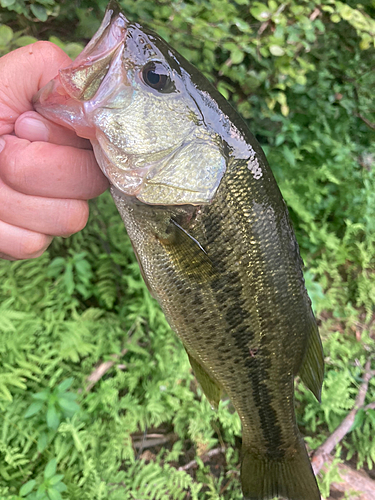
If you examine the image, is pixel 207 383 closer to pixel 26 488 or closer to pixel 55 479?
pixel 55 479

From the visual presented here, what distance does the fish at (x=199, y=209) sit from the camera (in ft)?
2.66

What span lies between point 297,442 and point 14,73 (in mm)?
1661

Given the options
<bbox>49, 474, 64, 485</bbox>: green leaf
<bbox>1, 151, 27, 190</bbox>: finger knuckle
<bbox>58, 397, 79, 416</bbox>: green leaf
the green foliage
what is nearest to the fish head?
<bbox>1, 151, 27, 190</bbox>: finger knuckle

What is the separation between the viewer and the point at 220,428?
7.04 ft

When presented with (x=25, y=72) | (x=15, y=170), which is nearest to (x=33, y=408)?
(x=15, y=170)

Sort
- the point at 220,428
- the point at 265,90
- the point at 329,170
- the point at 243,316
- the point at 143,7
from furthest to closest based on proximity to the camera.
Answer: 1. the point at 329,170
2. the point at 265,90
3. the point at 220,428
4. the point at 143,7
5. the point at 243,316

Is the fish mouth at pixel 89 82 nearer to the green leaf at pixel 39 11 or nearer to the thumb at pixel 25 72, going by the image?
the thumb at pixel 25 72

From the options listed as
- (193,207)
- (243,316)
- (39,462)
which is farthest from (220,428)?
(193,207)

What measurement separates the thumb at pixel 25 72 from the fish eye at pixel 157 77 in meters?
0.23

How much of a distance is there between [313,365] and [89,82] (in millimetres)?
1225

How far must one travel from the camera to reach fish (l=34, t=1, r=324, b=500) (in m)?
0.81

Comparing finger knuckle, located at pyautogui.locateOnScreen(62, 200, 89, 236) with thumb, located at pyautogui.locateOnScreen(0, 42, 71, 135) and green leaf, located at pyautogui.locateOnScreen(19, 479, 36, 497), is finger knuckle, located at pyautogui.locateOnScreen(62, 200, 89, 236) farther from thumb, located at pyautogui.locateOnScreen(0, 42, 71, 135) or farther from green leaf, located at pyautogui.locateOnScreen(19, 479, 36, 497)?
green leaf, located at pyautogui.locateOnScreen(19, 479, 36, 497)

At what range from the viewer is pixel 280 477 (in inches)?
52.4

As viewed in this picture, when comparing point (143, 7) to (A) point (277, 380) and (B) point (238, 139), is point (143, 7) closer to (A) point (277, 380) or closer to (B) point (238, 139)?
(B) point (238, 139)
